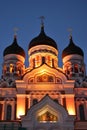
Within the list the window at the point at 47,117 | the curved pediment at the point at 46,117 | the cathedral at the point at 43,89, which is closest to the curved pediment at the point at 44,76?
the cathedral at the point at 43,89

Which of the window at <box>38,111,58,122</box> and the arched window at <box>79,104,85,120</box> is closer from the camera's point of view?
the window at <box>38,111,58,122</box>

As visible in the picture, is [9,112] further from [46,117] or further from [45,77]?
[46,117]

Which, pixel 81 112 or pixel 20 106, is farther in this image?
pixel 81 112

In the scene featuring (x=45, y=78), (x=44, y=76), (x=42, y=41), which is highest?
(x=42, y=41)

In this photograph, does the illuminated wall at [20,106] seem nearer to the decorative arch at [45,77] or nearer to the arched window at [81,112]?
the decorative arch at [45,77]

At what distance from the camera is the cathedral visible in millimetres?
25750

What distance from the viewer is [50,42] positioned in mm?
36281

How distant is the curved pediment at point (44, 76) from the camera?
3030cm

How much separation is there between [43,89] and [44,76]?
4.73 ft

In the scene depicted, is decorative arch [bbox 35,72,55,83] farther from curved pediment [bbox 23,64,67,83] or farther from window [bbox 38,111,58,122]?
window [bbox 38,111,58,122]

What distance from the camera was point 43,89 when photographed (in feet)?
97.4

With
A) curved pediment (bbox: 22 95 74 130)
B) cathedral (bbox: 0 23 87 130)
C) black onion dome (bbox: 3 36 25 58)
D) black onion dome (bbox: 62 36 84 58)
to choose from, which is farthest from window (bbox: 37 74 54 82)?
black onion dome (bbox: 62 36 84 58)

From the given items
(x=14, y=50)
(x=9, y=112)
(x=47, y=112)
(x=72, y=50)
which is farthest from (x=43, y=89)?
(x=72, y=50)

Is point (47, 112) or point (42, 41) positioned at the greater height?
point (42, 41)
